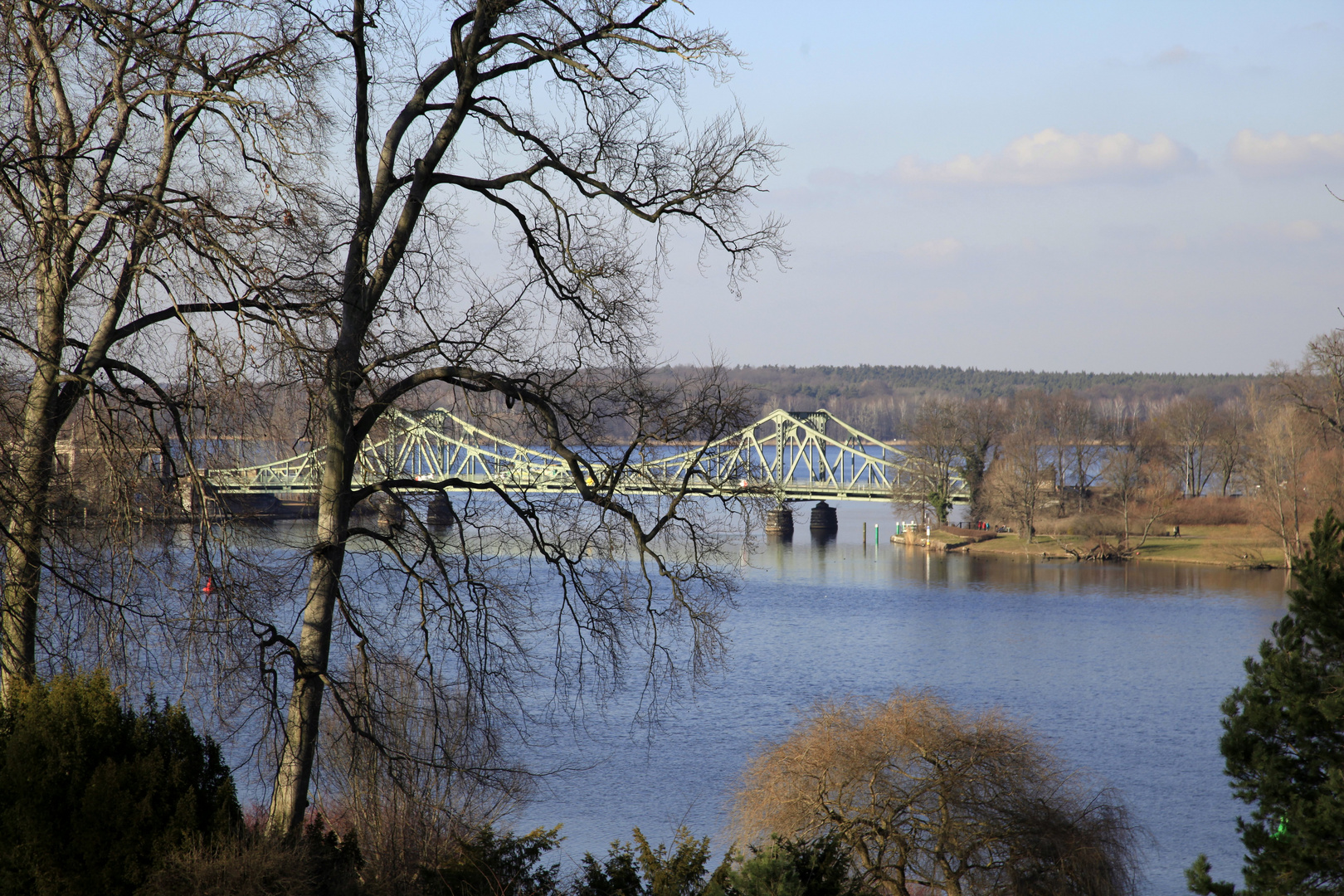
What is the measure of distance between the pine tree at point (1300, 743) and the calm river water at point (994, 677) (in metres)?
5.19

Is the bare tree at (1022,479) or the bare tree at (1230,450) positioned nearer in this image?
the bare tree at (1022,479)

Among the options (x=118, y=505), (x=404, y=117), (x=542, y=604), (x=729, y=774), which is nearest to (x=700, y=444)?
(x=404, y=117)

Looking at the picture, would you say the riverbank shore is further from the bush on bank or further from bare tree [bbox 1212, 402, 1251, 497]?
the bush on bank

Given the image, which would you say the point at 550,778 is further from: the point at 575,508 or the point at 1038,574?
the point at 1038,574

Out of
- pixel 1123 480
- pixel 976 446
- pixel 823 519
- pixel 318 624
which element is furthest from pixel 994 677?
pixel 823 519

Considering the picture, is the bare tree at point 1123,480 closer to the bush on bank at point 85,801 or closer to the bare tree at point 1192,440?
the bare tree at point 1192,440

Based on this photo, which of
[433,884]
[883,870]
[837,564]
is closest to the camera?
[433,884]

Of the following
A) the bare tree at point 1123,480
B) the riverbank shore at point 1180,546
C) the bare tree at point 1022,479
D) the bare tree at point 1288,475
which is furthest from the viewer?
the bare tree at point 1022,479

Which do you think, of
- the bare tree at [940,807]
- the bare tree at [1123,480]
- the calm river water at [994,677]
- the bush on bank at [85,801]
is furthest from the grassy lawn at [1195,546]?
the bush on bank at [85,801]

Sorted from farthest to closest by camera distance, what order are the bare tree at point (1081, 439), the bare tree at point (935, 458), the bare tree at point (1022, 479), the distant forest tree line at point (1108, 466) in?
the bare tree at point (935, 458) < the bare tree at point (1081, 439) < the bare tree at point (1022, 479) < the distant forest tree line at point (1108, 466)

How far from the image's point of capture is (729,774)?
1972 cm

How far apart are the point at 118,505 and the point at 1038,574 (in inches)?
1729

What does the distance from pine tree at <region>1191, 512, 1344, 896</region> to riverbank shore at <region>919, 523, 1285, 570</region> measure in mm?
38535

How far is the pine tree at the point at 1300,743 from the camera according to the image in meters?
10.3
